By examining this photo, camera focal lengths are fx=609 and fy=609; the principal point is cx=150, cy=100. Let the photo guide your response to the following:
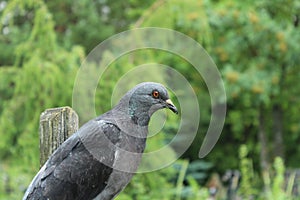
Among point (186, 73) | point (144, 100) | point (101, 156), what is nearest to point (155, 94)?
point (144, 100)

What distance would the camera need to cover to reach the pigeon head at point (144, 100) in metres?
2.30

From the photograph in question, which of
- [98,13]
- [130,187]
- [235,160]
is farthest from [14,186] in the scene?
[235,160]

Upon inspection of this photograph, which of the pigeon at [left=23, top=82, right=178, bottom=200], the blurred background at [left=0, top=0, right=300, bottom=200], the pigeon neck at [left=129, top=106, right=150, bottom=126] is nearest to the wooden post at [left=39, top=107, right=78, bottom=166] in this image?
the pigeon at [left=23, top=82, right=178, bottom=200]

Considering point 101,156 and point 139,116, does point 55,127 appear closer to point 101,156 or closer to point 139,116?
point 101,156

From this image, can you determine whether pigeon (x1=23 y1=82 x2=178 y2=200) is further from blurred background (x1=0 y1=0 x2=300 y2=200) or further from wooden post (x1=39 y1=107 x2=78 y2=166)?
blurred background (x1=0 y1=0 x2=300 y2=200)

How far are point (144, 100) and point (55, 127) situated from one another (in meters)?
0.35

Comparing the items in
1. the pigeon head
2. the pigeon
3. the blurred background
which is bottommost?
the blurred background

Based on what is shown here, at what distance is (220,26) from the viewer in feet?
33.3

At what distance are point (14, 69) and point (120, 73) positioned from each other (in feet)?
3.70

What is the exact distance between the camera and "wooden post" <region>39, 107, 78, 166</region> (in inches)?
89.2

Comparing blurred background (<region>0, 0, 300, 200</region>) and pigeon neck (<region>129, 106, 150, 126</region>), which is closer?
pigeon neck (<region>129, 106, 150, 126</region>)

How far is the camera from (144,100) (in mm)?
2301

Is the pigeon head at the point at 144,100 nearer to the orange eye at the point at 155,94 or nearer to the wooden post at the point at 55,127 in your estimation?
the orange eye at the point at 155,94

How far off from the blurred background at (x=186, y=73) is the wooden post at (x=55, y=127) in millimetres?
2532
